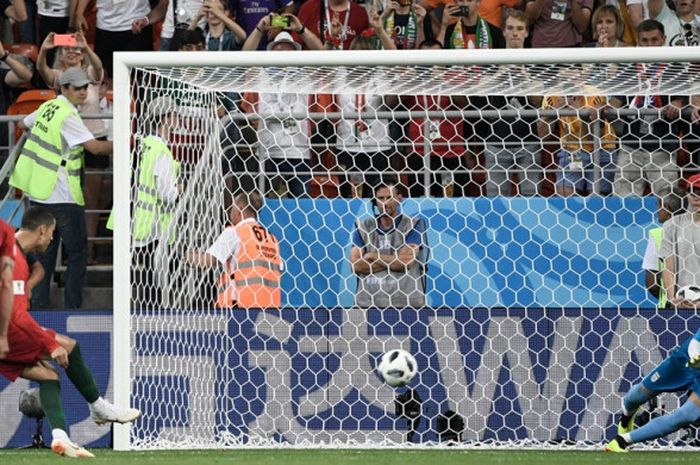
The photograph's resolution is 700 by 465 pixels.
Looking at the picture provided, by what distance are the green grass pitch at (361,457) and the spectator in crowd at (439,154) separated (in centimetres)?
274

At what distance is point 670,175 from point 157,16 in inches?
214

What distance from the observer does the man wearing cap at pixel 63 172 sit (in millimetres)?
11359

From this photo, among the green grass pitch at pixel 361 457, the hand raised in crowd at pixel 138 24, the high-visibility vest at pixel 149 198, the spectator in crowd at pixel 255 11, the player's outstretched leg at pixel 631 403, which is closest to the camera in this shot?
the green grass pitch at pixel 361 457

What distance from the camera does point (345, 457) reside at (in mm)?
8914

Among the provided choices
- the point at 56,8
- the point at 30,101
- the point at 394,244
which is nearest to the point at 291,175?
the point at 394,244

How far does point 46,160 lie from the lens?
11422 millimetres


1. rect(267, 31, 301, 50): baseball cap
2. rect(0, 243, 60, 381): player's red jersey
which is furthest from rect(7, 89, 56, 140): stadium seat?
rect(0, 243, 60, 381): player's red jersey

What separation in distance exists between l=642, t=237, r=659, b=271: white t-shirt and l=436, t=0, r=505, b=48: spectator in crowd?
3.01 meters

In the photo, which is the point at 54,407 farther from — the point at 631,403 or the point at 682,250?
the point at 682,250

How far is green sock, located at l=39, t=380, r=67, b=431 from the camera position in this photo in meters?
8.85

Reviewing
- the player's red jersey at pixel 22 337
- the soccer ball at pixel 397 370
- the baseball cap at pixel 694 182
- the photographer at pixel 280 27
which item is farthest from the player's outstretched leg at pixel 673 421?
the photographer at pixel 280 27

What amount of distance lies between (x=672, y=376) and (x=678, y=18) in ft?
15.2

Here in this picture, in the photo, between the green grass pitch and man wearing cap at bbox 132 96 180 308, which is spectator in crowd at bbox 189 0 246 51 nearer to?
man wearing cap at bbox 132 96 180 308

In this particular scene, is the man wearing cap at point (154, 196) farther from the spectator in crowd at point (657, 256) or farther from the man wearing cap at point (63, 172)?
the spectator in crowd at point (657, 256)
